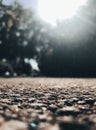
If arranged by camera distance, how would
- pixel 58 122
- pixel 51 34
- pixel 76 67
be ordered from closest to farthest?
pixel 58 122 → pixel 76 67 → pixel 51 34

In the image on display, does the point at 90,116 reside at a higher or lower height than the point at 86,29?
lower

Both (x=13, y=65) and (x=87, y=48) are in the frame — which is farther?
(x=13, y=65)

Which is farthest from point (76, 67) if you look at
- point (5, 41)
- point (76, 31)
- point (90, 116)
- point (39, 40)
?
point (90, 116)

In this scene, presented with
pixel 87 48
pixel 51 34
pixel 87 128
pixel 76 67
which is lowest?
pixel 87 128

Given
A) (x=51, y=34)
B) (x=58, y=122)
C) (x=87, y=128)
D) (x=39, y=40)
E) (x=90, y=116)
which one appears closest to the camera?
(x=87, y=128)

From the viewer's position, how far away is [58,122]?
3.21 metres

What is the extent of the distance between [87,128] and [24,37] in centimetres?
3760

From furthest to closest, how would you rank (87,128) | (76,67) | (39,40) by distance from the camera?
1. (39,40)
2. (76,67)
3. (87,128)

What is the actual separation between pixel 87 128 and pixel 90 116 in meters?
0.82

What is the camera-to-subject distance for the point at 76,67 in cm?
3362

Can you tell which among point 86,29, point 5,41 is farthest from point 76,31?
point 5,41

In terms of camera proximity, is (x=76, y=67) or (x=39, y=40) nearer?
(x=76, y=67)

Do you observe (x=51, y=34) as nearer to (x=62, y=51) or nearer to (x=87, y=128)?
(x=62, y=51)

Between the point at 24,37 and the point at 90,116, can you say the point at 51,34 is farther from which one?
the point at 90,116
